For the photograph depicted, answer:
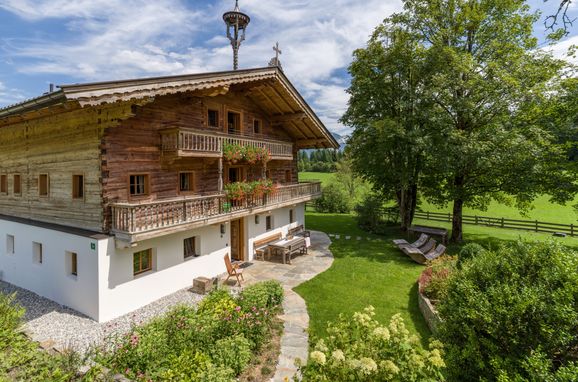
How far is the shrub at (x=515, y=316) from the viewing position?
14.4 ft

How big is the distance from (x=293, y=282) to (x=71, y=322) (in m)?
7.94

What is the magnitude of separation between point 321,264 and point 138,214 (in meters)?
9.38

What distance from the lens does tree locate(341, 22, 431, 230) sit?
18.9 meters

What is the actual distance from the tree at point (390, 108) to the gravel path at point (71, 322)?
597 inches

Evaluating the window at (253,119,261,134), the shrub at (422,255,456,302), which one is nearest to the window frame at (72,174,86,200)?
the window at (253,119,261,134)

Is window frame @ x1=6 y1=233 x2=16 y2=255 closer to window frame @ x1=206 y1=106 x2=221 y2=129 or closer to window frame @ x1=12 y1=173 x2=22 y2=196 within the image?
window frame @ x1=12 y1=173 x2=22 y2=196

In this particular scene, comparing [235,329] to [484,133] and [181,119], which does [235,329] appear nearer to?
[181,119]

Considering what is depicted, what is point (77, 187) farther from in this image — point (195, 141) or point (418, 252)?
point (418, 252)

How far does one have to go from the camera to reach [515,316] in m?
4.71

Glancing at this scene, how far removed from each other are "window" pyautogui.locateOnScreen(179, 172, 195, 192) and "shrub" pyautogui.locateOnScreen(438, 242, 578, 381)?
36.3 feet

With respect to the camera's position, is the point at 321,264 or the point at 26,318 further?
the point at 321,264

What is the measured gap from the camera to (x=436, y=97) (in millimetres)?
18531

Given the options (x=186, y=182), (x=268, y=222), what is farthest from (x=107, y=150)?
(x=268, y=222)

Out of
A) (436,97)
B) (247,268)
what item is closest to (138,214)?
(247,268)
